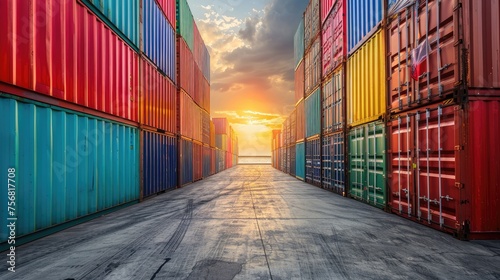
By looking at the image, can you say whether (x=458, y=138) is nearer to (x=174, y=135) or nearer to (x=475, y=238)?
(x=475, y=238)

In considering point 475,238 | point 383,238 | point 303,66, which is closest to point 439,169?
point 475,238

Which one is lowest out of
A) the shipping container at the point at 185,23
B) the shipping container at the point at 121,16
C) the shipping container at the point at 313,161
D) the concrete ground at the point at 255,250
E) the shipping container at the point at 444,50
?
the concrete ground at the point at 255,250

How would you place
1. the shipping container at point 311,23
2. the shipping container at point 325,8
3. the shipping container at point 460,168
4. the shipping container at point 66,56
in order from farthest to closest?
the shipping container at point 311,23 → the shipping container at point 325,8 → the shipping container at point 460,168 → the shipping container at point 66,56

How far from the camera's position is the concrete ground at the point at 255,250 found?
14.0ft

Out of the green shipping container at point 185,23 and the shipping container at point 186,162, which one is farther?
the green shipping container at point 185,23

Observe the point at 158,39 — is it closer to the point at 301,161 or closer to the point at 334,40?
the point at 334,40

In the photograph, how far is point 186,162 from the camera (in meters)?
19.6

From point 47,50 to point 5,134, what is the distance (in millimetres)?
2111

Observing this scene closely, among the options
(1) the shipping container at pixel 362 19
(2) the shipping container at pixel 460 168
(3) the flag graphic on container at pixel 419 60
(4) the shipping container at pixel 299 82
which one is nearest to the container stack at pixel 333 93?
(1) the shipping container at pixel 362 19

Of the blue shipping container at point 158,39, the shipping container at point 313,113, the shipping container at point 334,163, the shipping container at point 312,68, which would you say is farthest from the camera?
the shipping container at point 312,68

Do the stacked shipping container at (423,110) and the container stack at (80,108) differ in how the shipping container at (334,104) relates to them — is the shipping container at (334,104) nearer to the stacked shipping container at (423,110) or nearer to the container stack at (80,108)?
the stacked shipping container at (423,110)

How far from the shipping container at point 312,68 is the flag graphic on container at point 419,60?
31.4 feet

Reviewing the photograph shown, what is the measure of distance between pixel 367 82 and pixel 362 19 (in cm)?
255

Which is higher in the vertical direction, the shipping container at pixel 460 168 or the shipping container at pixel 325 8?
the shipping container at pixel 325 8
